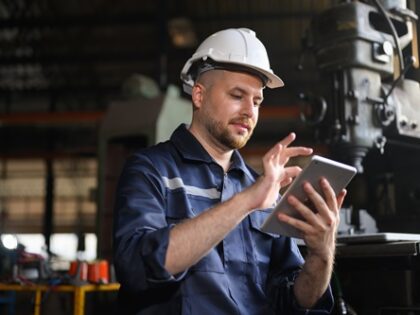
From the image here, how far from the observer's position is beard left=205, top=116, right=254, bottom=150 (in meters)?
1.46

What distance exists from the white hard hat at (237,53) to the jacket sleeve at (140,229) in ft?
1.19

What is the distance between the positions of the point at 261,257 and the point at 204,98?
45 centimetres

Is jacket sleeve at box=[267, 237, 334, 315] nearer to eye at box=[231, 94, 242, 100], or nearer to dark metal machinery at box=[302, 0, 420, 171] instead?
eye at box=[231, 94, 242, 100]

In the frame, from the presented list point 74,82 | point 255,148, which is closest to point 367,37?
point 255,148

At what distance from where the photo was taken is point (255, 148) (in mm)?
7344

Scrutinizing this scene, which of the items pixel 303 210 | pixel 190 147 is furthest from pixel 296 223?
pixel 190 147

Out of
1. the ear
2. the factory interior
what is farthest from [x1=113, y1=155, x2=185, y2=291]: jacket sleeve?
the factory interior

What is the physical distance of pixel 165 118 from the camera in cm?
429

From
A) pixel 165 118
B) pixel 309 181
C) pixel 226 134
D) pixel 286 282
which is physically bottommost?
pixel 286 282

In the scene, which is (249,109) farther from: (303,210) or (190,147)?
(303,210)

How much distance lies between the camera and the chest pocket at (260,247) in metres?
1.46

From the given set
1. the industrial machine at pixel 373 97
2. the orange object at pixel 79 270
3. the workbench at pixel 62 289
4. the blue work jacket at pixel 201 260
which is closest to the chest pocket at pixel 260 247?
the blue work jacket at pixel 201 260

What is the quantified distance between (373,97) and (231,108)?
830 mm

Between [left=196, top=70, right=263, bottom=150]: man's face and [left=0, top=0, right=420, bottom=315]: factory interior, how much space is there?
513 mm
